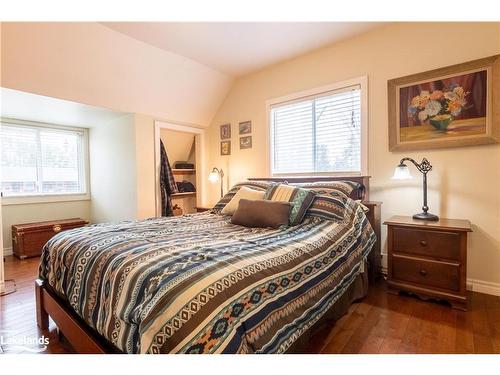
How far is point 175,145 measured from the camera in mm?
4117

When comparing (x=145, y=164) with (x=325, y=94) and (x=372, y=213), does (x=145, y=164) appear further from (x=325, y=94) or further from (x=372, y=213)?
(x=372, y=213)

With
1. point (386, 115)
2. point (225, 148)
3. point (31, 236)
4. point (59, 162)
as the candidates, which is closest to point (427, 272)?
point (386, 115)

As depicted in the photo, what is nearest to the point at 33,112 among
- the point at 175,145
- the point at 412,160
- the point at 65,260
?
the point at 175,145

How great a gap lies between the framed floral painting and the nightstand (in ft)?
2.40

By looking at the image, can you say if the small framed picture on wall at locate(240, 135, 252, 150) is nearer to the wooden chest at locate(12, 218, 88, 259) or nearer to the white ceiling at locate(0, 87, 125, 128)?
the white ceiling at locate(0, 87, 125, 128)

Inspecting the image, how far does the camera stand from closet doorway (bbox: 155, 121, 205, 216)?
3.72m

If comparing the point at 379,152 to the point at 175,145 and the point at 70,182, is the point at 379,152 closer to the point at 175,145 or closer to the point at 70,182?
the point at 175,145

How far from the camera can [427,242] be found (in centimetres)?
200

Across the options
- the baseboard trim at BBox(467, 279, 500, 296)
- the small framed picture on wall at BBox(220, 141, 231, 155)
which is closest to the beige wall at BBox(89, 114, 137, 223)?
the small framed picture on wall at BBox(220, 141, 231, 155)

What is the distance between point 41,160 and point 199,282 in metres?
4.38

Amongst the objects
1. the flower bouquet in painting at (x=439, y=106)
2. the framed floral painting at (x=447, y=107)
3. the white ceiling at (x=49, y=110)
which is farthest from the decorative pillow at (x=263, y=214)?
the white ceiling at (x=49, y=110)

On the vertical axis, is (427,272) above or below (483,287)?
above

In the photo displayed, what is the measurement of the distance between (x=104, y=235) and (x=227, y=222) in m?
0.95
